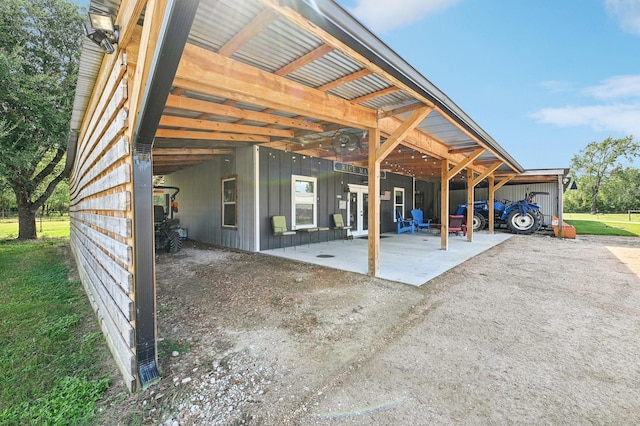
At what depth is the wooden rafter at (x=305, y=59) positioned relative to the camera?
2.47 metres

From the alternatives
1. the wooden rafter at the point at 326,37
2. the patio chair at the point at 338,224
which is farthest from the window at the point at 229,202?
the wooden rafter at the point at 326,37

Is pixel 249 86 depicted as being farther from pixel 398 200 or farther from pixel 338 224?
pixel 398 200

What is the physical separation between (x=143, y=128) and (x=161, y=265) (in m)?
4.61

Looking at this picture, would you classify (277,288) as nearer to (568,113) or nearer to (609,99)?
(609,99)

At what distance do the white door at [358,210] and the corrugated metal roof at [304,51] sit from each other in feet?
17.3

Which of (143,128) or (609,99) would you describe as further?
(609,99)

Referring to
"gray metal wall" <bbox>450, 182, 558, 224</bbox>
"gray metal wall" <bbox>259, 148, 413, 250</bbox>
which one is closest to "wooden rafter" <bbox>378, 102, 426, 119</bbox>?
"gray metal wall" <bbox>259, 148, 413, 250</bbox>

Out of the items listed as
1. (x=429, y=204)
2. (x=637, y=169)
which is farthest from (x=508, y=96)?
(x=429, y=204)

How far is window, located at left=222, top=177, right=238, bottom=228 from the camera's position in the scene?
7289 mm

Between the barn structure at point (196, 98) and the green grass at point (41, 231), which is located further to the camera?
the green grass at point (41, 231)

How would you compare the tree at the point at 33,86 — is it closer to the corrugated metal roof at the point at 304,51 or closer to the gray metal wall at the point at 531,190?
the corrugated metal roof at the point at 304,51

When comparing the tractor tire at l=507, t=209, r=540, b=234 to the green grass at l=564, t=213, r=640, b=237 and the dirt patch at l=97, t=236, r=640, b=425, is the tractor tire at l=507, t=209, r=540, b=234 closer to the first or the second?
the green grass at l=564, t=213, r=640, b=237

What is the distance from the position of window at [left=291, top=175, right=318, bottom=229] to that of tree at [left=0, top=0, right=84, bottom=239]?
281 inches

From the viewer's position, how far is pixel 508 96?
43.9 m
